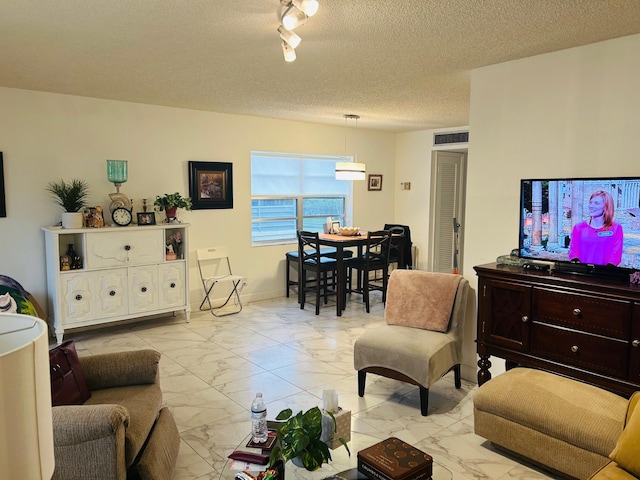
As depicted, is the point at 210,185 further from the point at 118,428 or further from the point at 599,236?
the point at 599,236

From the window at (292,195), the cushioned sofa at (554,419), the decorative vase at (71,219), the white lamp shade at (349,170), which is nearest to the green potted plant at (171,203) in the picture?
the decorative vase at (71,219)

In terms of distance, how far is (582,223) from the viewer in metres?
2.89

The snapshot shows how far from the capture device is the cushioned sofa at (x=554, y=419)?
2.27m

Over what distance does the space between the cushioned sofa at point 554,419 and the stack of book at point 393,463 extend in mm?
808

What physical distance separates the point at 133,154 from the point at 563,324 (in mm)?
4416

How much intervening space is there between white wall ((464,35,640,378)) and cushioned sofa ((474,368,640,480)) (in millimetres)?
1086

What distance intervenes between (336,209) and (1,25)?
510cm

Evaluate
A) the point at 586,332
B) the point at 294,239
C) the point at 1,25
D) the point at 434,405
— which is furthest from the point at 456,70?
the point at 294,239

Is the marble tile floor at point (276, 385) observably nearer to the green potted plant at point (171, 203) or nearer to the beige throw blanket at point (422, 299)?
the beige throw blanket at point (422, 299)

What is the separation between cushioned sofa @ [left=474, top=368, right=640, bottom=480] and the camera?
227 cm

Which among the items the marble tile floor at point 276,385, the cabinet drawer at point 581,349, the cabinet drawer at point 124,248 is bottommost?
the marble tile floor at point 276,385

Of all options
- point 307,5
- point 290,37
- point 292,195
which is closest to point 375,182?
point 292,195

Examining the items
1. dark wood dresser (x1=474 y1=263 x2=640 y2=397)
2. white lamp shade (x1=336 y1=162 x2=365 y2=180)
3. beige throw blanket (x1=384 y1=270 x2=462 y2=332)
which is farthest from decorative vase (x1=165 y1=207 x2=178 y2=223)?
dark wood dresser (x1=474 y1=263 x2=640 y2=397)

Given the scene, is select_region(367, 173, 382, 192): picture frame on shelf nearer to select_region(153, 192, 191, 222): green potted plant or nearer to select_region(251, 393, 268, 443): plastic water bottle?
select_region(153, 192, 191, 222): green potted plant
